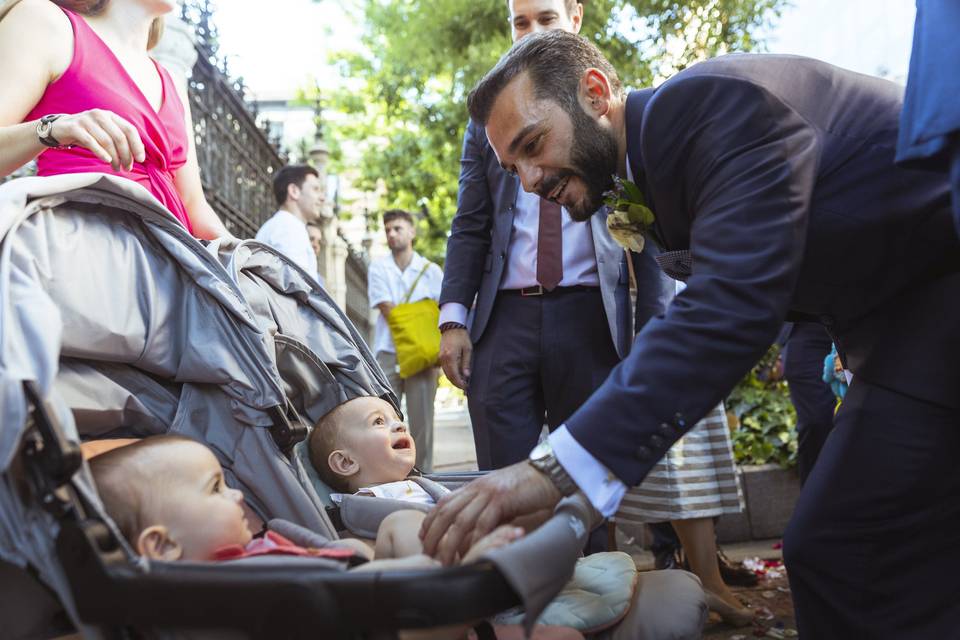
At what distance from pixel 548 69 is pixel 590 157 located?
0.27m

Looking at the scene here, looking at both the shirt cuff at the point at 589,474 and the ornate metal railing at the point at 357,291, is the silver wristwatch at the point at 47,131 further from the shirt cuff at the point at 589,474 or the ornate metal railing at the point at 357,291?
the ornate metal railing at the point at 357,291

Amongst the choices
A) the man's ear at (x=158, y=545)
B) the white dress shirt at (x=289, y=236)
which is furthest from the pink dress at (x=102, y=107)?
the white dress shirt at (x=289, y=236)

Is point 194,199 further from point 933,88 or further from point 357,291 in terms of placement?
point 357,291

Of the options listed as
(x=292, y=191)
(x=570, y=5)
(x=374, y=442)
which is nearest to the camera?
(x=374, y=442)

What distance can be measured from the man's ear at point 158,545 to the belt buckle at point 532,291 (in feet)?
6.25

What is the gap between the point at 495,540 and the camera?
5.44 ft

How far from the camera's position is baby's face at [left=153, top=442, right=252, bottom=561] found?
188cm

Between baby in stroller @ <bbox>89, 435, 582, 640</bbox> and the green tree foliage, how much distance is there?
27.7ft

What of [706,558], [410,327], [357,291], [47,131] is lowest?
[357,291]

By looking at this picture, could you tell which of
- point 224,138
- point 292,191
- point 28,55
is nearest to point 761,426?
point 292,191

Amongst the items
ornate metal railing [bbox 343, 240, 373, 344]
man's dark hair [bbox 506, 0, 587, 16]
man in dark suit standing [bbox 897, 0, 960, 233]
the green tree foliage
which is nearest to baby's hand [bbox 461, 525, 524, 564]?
man in dark suit standing [bbox 897, 0, 960, 233]

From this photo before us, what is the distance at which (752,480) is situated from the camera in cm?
544

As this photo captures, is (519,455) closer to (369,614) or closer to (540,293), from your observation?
(540,293)

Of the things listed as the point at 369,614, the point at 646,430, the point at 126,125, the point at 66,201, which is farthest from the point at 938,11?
the point at 66,201
